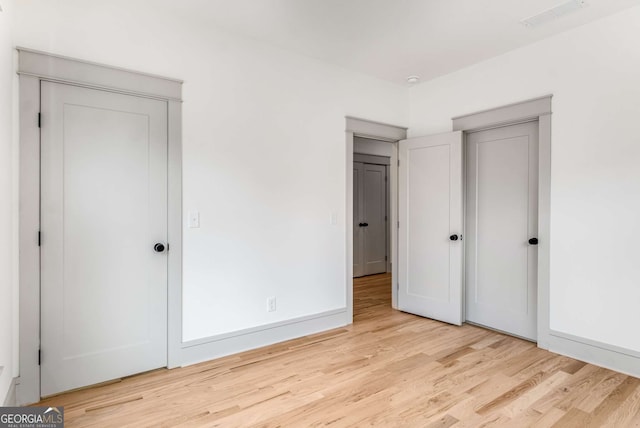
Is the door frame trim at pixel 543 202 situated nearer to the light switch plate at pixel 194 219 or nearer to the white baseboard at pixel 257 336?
the white baseboard at pixel 257 336

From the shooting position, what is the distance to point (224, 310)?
118 inches

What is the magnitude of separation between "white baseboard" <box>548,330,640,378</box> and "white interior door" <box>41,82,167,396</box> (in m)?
3.31

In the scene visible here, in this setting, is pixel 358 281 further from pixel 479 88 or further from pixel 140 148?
pixel 140 148

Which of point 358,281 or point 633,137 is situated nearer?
point 633,137

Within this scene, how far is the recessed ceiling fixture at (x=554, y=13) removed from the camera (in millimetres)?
2584

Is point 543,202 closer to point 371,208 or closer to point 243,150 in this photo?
point 243,150

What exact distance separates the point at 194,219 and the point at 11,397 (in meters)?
1.53

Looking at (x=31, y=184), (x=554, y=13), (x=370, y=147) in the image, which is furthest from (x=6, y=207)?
(x=370, y=147)

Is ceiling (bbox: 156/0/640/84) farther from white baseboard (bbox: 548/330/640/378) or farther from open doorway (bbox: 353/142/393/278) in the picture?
open doorway (bbox: 353/142/393/278)

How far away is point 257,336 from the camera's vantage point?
10.4 ft

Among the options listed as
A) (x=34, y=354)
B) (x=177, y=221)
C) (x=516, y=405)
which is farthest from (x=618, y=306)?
(x=34, y=354)

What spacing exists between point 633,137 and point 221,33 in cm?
336

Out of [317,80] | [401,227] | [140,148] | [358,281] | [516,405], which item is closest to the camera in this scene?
[516,405]

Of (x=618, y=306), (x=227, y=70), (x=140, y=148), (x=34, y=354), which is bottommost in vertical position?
(x=34, y=354)
